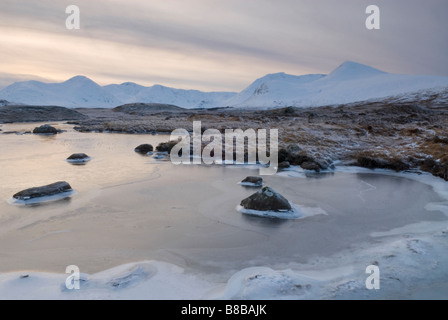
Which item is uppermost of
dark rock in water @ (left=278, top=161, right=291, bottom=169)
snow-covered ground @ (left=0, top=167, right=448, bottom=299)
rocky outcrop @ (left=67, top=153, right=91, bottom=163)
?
rocky outcrop @ (left=67, top=153, right=91, bottom=163)

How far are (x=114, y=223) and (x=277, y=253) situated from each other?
5.24 metres

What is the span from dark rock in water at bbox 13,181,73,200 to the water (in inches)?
27.7

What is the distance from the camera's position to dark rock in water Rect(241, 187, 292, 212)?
12.0 m

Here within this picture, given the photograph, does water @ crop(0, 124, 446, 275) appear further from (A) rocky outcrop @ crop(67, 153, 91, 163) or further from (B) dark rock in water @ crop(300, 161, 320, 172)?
(A) rocky outcrop @ crop(67, 153, 91, 163)

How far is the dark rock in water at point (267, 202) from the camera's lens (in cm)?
1202

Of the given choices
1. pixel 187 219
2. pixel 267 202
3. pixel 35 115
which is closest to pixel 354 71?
pixel 35 115

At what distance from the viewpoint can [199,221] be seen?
1139 centimetres

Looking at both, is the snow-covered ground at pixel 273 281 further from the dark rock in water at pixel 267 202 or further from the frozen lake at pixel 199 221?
the dark rock in water at pixel 267 202

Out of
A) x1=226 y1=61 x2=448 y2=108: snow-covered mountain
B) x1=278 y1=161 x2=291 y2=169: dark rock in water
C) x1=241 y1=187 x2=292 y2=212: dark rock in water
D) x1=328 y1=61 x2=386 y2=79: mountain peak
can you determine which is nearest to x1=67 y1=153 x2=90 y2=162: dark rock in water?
x1=278 y1=161 x2=291 y2=169: dark rock in water

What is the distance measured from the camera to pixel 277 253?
905 centimetres

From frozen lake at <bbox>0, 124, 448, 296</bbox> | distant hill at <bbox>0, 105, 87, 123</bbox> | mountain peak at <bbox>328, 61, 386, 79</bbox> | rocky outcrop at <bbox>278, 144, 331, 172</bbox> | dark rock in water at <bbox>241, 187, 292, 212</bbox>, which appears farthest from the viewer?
mountain peak at <bbox>328, 61, 386, 79</bbox>
